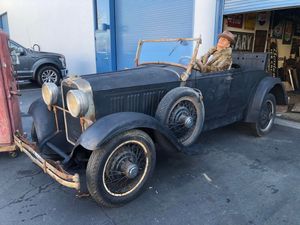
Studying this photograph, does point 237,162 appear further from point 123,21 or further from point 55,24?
point 55,24

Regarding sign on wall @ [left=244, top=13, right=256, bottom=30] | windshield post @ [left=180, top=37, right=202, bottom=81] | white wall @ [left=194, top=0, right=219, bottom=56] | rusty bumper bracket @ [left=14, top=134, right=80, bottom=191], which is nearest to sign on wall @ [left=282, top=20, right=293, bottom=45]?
sign on wall @ [left=244, top=13, right=256, bottom=30]

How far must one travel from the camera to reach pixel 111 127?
236cm

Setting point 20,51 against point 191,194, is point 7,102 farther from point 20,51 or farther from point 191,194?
point 20,51

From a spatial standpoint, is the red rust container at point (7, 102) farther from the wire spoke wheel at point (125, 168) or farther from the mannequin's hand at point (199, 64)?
the mannequin's hand at point (199, 64)

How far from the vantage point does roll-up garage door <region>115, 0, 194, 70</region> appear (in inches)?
254

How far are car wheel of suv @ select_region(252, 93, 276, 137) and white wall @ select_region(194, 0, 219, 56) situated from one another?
7.21 feet

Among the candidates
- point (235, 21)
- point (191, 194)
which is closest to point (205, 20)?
point (235, 21)

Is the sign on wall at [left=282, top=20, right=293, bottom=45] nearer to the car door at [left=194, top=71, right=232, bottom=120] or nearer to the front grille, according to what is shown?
the car door at [left=194, top=71, right=232, bottom=120]

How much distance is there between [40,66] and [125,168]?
303 inches

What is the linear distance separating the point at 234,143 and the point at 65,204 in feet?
8.92

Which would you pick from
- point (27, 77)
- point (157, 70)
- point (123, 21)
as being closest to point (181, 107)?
point (157, 70)

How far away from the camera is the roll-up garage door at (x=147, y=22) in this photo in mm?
6461

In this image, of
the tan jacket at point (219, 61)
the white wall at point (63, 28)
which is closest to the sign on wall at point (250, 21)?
the tan jacket at point (219, 61)

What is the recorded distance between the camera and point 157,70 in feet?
11.2
